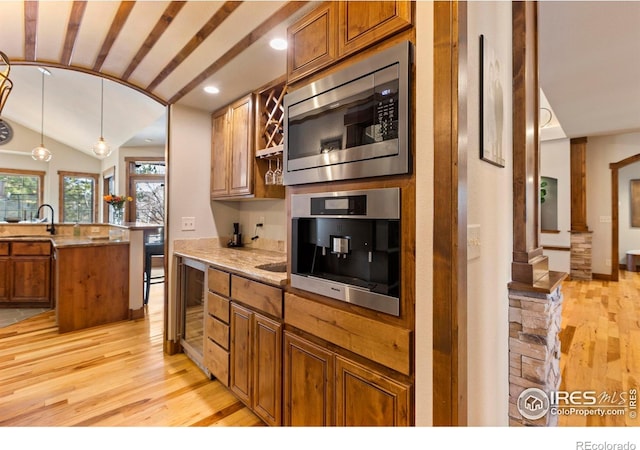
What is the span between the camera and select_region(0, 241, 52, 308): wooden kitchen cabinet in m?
4.18

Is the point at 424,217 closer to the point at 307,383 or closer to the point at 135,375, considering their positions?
the point at 307,383

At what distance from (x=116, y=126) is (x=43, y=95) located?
47.3 inches

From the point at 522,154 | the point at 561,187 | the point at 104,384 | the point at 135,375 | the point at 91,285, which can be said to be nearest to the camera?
the point at 522,154

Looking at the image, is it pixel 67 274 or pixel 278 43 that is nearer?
pixel 278 43

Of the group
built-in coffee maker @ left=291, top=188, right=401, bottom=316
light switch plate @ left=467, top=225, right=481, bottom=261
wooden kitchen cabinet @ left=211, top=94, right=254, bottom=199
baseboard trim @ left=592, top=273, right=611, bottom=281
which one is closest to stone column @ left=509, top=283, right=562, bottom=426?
light switch plate @ left=467, top=225, right=481, bottom=261

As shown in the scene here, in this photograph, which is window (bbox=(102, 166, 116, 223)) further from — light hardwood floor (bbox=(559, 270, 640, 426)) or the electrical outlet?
light hardwood floor (bbox=(559, 270, 640, 426))

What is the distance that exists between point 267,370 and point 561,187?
681 centimetres

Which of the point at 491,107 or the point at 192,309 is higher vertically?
the point at 491,107

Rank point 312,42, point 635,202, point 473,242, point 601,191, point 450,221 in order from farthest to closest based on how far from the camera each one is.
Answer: point 635,202 < point 601,191 < point 312,42 < point 473,242 < point 450,221

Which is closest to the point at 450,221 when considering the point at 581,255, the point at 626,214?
the point at 581,255

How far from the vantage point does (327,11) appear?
146cm

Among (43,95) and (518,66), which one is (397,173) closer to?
(518,66)

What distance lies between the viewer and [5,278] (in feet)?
13.8

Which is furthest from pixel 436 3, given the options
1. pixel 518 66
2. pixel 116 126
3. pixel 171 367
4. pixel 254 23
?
pixel 116 126
